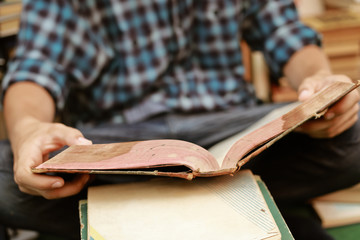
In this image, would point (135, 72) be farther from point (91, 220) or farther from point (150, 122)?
point (91, 220)

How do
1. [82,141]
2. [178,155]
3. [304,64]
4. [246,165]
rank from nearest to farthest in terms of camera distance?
[178,155] → [82,141] → [246,165] → [304,64]

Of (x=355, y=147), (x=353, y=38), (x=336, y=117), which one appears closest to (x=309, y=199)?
(x=355, y=147)

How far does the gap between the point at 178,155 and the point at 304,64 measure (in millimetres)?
524

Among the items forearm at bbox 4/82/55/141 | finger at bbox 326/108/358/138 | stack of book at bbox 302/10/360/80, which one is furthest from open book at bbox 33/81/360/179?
stack of book at bbox 302/10/360/80

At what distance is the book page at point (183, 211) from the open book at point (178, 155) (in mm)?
41

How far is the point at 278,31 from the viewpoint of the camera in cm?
92

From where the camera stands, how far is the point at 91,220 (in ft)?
1.48

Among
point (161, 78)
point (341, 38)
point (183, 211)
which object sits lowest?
point (183, 211)

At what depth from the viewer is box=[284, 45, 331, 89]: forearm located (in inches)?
31.8

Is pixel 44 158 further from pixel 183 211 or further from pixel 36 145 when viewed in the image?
pixel 183 211

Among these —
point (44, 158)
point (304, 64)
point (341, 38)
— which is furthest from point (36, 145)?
point (341, 38)

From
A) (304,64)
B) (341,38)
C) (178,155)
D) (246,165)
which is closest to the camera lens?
(178,155)

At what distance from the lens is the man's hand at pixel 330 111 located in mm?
552

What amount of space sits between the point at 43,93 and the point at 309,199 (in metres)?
0.64
